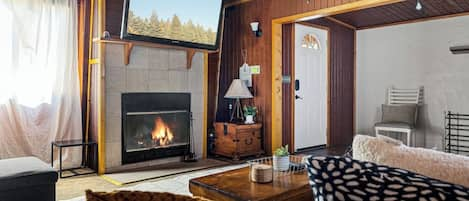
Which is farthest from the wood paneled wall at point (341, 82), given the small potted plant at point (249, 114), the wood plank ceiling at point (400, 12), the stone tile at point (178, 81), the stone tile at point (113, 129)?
the stone tile at point (113, 129)

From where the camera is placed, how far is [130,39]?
3.96m

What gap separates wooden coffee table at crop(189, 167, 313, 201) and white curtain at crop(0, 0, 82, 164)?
2.75 m

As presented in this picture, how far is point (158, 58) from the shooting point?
4559 mm

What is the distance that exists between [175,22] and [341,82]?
342cm

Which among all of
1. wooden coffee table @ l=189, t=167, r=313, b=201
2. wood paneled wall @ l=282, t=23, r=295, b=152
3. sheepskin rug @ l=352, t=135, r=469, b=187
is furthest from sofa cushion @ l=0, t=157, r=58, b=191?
wood paneled wall @ l=282, t=23, r=295, b=152

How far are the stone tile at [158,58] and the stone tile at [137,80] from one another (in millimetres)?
141

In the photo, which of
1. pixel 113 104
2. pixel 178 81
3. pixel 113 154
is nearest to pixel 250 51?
pixel 178 81

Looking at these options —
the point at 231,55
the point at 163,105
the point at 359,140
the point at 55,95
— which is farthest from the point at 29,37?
the point at 359,140

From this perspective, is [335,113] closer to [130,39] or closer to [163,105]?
[163,105]

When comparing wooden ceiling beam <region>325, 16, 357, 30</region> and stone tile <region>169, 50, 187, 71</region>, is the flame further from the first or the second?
Result: wooden ceiling beam <region>325, 16, 357, 30</region>

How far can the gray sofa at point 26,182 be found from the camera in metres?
2.48

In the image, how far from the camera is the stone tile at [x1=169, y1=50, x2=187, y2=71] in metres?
4.69

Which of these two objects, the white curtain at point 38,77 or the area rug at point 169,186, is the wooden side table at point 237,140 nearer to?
the area rug at point 169,186

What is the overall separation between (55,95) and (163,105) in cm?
126
